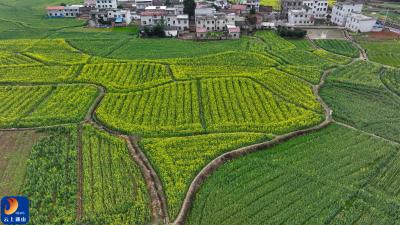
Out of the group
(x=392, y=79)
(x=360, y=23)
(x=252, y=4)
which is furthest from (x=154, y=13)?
(x=392, y=79)

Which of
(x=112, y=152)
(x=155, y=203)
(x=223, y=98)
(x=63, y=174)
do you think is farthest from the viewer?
(x=223, y=98)

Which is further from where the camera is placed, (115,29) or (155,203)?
(115,29)

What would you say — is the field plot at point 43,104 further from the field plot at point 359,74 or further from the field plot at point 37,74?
the field plot at point 359,74

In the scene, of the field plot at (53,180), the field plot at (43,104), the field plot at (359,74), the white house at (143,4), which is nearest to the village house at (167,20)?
the white house at (143,4)

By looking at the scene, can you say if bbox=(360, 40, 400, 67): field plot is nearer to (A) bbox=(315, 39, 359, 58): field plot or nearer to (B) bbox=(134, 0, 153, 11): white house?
Result: (A) bbox=(315, 39, 359, 58): field plot

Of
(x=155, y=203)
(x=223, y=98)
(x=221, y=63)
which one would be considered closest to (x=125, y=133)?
(x=155, y=203)

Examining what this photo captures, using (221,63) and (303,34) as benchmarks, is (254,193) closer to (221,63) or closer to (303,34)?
(221,63)
